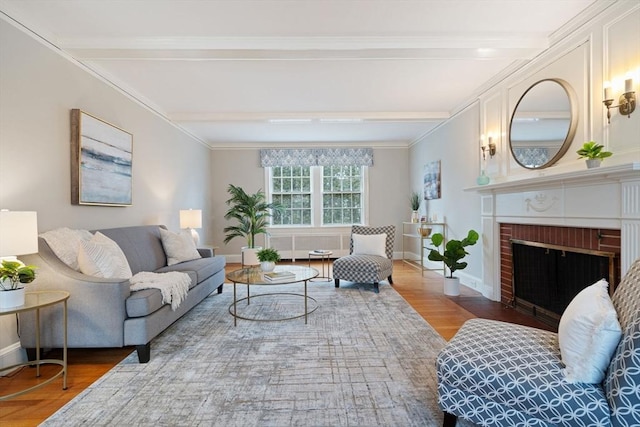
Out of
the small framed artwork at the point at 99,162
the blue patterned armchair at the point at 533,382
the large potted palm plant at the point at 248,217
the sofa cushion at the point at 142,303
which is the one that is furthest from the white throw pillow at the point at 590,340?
the large potted palm plant at the point at 248,217

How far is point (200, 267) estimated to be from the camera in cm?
362

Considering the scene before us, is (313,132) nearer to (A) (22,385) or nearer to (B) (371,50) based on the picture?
(B) (371,50)

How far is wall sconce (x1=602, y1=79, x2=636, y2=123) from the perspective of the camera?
2143 millimetres

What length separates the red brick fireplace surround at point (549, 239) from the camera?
2.37m

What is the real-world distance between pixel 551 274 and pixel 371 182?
444cm

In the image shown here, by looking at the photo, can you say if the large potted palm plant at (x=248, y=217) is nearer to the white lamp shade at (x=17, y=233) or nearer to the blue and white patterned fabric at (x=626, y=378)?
the white lamp shade at (x=17, y=233)

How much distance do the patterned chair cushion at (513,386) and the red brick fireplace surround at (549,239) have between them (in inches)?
48.5

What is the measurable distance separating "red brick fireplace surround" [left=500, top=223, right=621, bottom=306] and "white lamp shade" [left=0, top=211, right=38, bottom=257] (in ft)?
12.9

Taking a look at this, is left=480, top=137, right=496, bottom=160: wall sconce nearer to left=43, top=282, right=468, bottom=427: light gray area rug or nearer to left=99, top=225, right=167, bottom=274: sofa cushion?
left=43, top=282, right=468, bottom=427: light gray area rug

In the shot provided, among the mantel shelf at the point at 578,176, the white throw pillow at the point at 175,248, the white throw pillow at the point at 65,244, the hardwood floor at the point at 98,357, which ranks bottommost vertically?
the hardwood floor at the point at 98,357

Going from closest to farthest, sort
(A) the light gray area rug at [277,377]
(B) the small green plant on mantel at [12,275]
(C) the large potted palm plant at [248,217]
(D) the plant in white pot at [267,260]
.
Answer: (A) the light gray area rug at [277,377] < (B) the small green plant on mantel at [12,275] < (D) the plant in white pot at [267,260] < (C) the large potted palm plant at [248,217]

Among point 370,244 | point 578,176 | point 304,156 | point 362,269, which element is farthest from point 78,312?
point 304,156

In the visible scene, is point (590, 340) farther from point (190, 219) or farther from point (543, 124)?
point (190, 219)

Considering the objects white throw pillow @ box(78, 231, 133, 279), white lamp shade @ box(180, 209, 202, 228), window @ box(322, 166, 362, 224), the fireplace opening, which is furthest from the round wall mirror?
white lamp shade @ box(180, 209, 202, 228)
